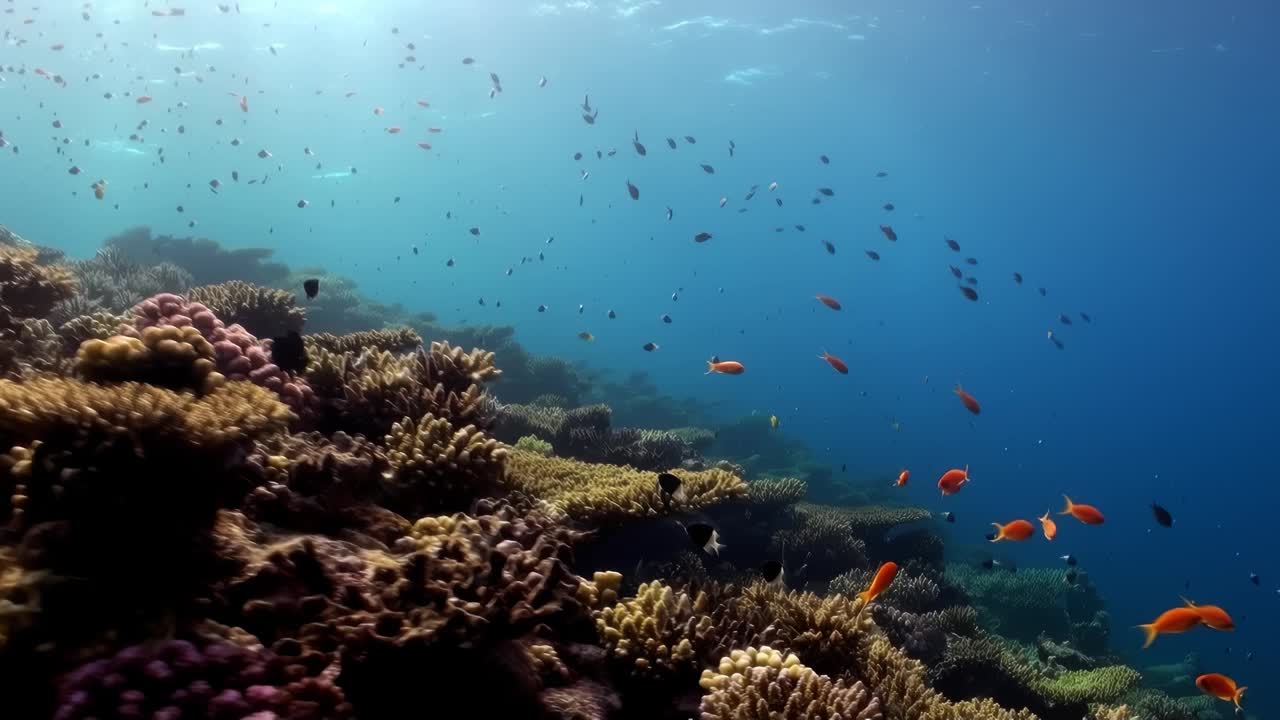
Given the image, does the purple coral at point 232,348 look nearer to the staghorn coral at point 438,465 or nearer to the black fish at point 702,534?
the staghorn coral at point 438,465

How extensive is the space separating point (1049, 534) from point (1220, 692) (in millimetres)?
2718

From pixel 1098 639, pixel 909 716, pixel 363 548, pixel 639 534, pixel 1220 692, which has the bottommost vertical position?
pixel 1098 639

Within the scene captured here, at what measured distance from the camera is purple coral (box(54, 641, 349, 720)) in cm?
238

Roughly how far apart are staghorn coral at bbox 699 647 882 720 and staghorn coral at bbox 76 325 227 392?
12.3ft

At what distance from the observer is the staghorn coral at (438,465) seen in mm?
4633

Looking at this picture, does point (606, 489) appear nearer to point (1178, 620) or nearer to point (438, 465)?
point (438, 465)

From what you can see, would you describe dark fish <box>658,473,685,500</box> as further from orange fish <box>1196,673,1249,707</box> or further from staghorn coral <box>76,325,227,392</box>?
orange fish <box>1196,673,1249,707</box>

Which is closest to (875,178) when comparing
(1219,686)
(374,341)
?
(1219,686)

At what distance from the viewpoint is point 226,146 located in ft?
255

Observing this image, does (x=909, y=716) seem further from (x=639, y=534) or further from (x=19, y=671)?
(x=19, y=671)

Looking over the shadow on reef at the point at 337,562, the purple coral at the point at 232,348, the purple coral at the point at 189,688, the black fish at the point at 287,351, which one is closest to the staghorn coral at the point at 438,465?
the shadow on reef at the point at 337,562

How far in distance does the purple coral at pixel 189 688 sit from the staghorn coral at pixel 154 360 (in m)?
2.06

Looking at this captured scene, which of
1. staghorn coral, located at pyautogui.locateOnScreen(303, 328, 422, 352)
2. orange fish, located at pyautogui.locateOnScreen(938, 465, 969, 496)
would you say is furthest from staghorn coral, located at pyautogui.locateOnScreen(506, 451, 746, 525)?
orange fish, located at pyautogui.locateOnScreen(938, 465, 969, 496)

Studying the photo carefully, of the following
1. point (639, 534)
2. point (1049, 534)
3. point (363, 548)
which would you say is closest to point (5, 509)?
point (363, 548)
